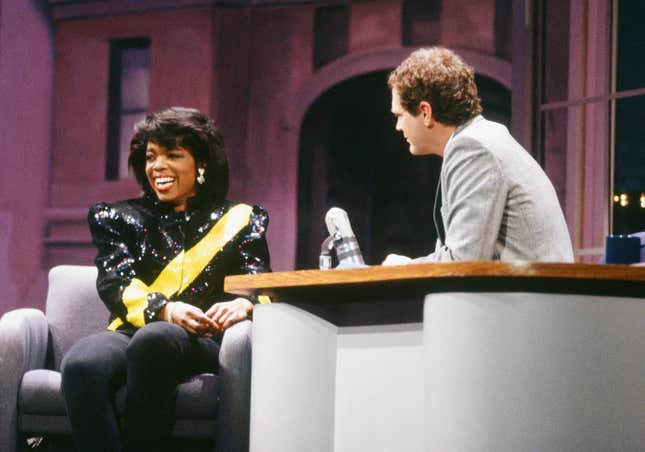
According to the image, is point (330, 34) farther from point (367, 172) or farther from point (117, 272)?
point (117, 272)

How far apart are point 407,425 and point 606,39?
7.89 ft

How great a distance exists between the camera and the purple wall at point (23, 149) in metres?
6.66

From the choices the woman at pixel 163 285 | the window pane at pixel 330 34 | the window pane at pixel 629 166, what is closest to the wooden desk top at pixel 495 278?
the woman at pixel 163 285

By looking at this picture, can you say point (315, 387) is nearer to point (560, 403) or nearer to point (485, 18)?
point (560, 403)

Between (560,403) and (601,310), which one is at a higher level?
(601,310)

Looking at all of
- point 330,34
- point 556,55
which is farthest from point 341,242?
point 330,34

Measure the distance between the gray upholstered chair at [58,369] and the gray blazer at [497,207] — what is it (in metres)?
0.70

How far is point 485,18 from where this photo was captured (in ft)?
19.5

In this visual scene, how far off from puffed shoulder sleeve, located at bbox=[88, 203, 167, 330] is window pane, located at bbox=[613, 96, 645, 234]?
1.91 meters

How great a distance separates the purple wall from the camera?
666 cm

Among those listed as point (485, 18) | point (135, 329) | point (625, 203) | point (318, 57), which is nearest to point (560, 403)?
point (135, 329)

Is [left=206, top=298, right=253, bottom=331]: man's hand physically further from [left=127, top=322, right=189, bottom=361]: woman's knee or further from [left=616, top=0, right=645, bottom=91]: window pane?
[left=616, top=0, right=645, bottom=91]: window pane

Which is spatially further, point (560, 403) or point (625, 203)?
point (625, 203)

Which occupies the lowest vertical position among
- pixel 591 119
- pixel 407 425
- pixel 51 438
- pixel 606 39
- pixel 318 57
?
pixel 51 438
